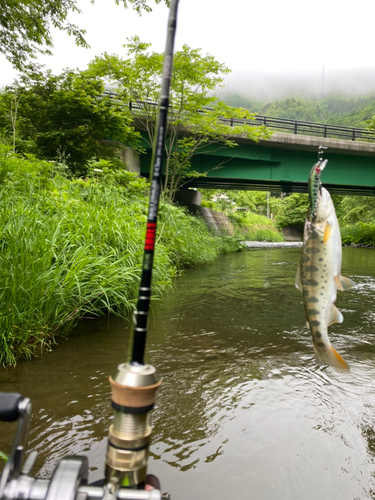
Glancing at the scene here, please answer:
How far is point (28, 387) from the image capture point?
315 cm

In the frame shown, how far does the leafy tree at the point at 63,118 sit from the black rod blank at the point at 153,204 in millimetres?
10671

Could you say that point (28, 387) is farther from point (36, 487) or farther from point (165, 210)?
point (165, 210)

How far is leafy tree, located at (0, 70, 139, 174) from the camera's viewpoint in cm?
1155

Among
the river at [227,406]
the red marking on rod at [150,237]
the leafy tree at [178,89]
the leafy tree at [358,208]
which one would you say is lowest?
the river at [227,406]

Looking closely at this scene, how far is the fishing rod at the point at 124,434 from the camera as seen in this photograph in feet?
2.86

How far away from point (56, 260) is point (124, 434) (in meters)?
3.56

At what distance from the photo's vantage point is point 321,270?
5.07ft

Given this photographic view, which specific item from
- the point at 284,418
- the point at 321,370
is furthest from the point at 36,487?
the point at 321,370

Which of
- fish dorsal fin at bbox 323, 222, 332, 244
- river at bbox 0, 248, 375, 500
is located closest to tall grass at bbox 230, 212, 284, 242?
river at bbox 0, 248, 375, 500

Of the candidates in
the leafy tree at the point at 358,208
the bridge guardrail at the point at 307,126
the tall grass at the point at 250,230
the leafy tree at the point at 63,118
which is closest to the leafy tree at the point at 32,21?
the leafy tree at the point at 63,118

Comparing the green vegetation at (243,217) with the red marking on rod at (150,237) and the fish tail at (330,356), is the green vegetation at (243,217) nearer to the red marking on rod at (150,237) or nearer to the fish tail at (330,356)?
the fish tail at (330,356)

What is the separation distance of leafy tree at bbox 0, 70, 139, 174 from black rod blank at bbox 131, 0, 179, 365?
10671 millimetres

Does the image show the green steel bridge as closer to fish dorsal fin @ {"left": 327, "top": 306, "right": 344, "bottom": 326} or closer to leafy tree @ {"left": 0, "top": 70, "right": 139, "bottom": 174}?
leafy tree @ {"left": 0, "top": 70, "right": 139, "bottom": 174}

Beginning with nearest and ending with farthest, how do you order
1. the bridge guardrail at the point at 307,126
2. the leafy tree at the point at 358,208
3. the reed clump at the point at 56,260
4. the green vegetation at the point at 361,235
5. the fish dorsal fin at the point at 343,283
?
the fish dorsal fin at the point at 343,283, the reed clump at the point at 56,260, the bridge guardrail at the point at 307,126, the green vegetation at the point at 361,235, the leafy tree at the point at 358,208
